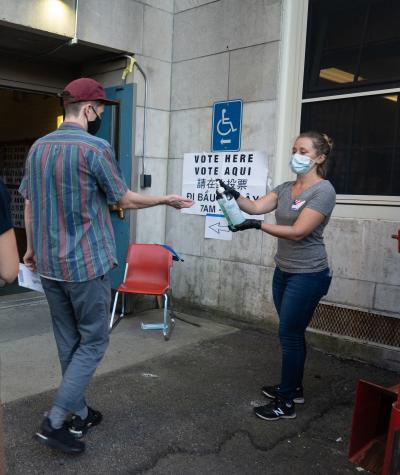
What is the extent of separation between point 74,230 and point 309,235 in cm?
145

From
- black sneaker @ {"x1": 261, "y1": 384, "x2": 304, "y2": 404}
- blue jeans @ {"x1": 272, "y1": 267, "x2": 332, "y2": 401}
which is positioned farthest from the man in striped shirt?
black sneaker @ {"x1": 261, "y1": 384, "x2": 304, "y2": 404}

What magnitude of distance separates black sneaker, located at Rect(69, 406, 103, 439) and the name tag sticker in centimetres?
180

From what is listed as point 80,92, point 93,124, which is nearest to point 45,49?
point 93,124

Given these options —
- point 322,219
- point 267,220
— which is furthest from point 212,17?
point 322,219

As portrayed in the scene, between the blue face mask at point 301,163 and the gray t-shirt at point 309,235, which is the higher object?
the blue face mask at point 301,163

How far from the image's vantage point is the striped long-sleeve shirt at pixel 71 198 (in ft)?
8.20

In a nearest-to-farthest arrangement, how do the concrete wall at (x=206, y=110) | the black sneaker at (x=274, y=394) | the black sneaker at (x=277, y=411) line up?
the black sneaker at (x=277, y=411) → the black sneaker at (x=274, y=394) → the concrete wall at (x=206, y=110)

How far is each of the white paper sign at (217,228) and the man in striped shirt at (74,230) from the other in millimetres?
2392

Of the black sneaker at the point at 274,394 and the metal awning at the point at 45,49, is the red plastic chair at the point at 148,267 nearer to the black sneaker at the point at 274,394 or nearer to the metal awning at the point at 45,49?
the black sneaker at the point at 274,394

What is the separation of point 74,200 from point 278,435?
1.90 m

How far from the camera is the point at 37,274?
2.75 m

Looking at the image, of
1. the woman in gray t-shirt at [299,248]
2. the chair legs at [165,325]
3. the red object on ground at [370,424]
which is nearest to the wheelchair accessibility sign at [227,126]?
the chair legs at [165,325]

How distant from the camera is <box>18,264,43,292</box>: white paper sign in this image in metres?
2.75

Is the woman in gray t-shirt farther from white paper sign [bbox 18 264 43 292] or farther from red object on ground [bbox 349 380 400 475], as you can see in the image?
white paper sign [bbox 18 264 43 292]
